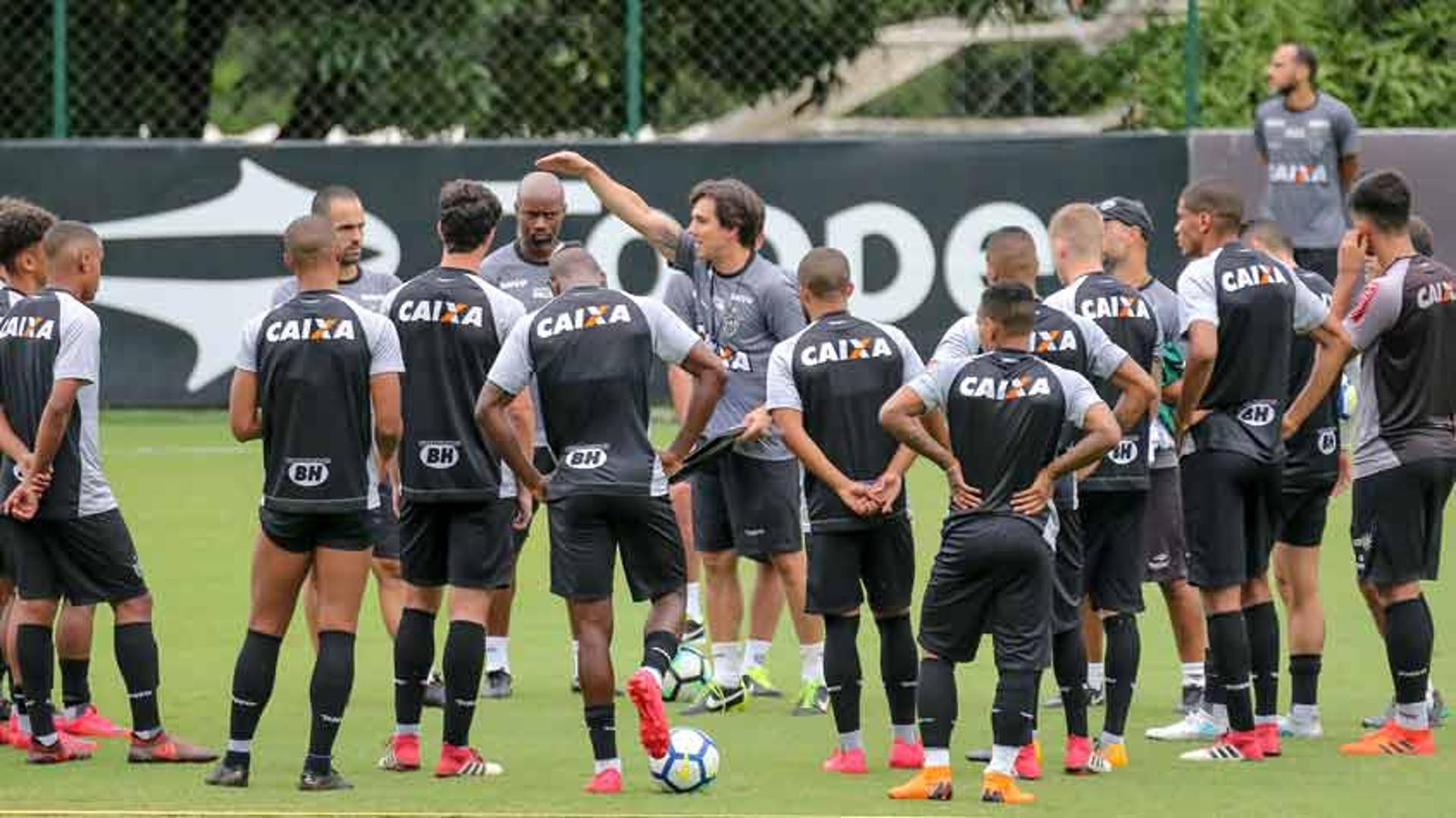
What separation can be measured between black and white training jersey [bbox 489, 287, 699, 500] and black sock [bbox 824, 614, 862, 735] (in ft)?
3.02

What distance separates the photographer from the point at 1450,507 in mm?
17188

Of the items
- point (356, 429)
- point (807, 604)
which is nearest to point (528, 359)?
point (356, 429)

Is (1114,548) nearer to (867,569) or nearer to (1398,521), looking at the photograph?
(867,569)

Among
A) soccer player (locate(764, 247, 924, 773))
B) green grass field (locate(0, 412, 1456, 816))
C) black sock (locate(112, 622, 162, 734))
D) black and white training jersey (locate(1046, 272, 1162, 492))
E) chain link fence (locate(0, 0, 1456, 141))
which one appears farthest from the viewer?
chain link fence (locate(0, 0, 1456, 141))

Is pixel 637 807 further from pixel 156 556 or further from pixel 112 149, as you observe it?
pixel 112 149

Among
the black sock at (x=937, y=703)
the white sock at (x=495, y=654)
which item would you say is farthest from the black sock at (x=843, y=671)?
the white sock at (x=495, y=654)

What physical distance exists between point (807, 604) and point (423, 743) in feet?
5.76

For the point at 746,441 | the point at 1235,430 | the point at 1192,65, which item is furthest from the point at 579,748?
the point at 1192,65

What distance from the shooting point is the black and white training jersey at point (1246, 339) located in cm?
1106

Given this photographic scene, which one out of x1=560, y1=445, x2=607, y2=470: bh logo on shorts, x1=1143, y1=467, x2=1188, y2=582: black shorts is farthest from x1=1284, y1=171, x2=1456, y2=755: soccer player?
x1=560, y1=445, x2=607, y2=470: bh logo on shorts

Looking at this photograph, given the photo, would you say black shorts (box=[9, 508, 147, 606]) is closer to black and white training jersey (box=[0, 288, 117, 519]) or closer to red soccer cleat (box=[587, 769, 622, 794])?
black and white training jersey (box=[0, 288, 117, 519])

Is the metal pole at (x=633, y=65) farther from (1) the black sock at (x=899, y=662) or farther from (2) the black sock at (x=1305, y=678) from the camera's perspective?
(1) the black sock at (x=899, y=662)

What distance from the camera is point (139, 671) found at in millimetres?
10844

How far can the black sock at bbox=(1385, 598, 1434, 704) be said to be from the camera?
433 inches
